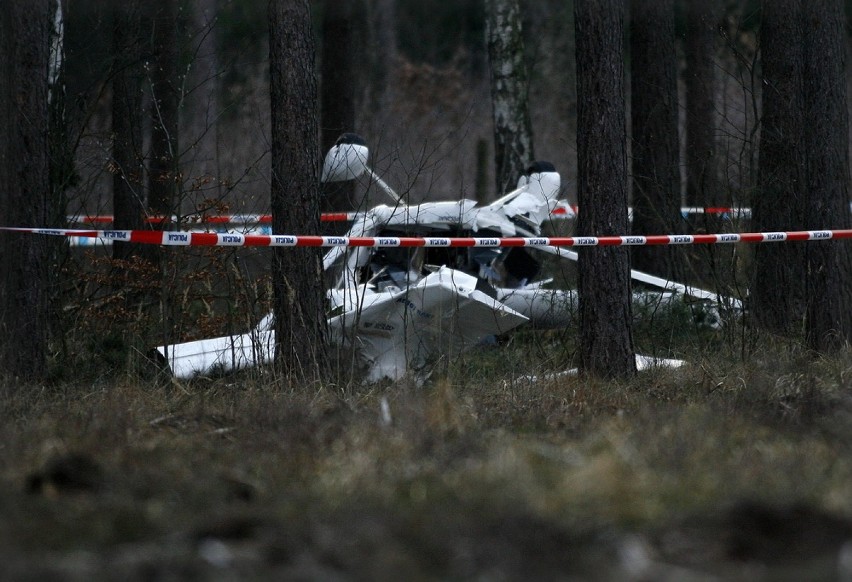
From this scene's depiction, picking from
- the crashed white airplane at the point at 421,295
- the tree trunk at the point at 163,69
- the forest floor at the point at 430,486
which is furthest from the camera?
the tree trunk at the point at 163,69

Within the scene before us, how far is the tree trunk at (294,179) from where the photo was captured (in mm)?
7855

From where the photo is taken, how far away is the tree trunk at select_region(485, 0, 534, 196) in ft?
50.7

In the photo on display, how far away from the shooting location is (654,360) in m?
8.43

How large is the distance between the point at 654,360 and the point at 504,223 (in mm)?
2749

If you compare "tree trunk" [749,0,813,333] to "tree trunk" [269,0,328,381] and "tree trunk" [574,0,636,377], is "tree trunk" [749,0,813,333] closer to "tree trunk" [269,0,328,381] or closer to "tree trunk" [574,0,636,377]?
"tree trunk" [574,0,636,377]

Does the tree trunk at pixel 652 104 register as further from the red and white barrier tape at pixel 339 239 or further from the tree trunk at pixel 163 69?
the tree trunk at pixel 163 69

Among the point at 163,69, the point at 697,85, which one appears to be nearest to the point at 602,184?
the point at 163,69

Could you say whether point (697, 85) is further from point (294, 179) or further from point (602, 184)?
point (294, 179)

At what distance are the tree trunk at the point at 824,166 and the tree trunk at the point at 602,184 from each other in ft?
6.44

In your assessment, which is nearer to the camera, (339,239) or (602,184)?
(339,239)

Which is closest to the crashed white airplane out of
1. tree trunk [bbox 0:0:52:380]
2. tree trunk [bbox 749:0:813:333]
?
tree trunk [bbox 749:0:813:333]

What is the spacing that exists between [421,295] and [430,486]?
4.38 m

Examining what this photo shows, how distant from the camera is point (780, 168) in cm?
1008

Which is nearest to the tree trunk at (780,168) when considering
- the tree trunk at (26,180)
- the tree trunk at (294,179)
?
the tree trunk at (294,179)
